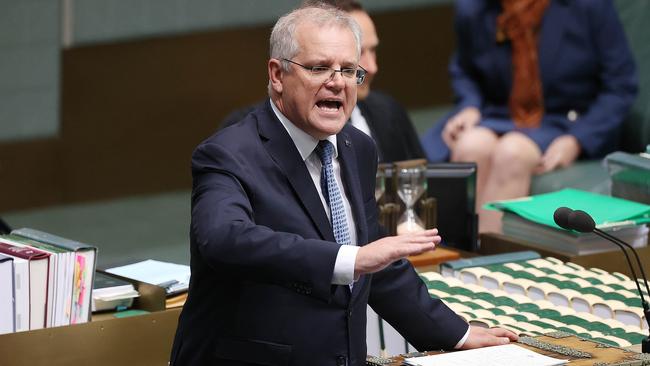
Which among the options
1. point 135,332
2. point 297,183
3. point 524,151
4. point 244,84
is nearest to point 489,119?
point 524,151

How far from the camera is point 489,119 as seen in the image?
5531 mm

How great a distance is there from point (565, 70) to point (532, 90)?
6.0 inches

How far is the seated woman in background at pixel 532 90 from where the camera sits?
529 centimetres

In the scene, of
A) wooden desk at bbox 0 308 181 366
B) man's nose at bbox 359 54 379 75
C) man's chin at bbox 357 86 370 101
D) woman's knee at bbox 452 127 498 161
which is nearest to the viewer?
wooden desk at bbox 0 308 181 366

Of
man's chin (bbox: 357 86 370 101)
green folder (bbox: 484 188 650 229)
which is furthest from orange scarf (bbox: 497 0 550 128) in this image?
green folder (bbox: 484 188 650 229)

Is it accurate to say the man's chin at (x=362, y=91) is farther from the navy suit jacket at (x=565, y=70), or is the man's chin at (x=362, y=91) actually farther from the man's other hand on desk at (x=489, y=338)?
the man's other hand on desk at (x=489, y=338)

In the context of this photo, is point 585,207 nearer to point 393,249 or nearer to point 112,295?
point 112,295

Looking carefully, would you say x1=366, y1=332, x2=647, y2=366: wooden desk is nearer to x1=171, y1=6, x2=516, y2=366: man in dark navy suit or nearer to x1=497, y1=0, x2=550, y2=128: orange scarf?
x1=171, y1=6, x2=516, y2=366: man in dark navy suit

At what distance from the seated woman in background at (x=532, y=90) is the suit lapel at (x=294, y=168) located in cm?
272

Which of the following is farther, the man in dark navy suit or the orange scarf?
the orange scarf

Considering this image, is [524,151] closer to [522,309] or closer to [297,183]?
[522,309]

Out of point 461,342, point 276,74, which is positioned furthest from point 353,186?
point 461,342

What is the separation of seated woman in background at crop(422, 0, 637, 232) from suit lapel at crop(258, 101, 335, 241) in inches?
107

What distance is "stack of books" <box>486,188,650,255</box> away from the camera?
3906 millimetres
